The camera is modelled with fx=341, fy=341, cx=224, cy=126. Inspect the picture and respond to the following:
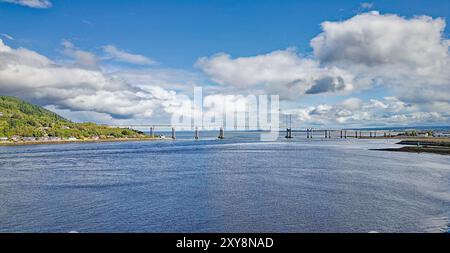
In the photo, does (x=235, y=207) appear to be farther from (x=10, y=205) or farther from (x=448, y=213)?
(x=10, y=205)

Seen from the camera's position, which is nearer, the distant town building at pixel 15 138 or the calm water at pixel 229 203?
the calm water at pixel 229 203

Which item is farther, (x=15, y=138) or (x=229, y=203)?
(x=15, y=138)

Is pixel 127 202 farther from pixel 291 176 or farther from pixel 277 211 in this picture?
pixel 291 176

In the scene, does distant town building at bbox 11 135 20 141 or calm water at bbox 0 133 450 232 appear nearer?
calm water at bbox 0 133 450 232

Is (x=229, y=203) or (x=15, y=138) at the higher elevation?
(x=15, y=138)

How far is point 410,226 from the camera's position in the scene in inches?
740

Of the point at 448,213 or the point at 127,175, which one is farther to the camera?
the point at 127,175

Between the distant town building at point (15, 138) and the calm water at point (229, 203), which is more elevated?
the distant town building at point (15, 138)

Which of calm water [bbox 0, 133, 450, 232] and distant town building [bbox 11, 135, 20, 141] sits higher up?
distant town building [bbox 11, 135, 20, 141]
